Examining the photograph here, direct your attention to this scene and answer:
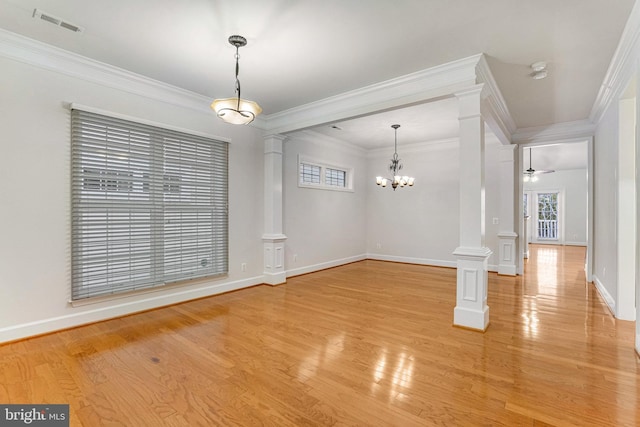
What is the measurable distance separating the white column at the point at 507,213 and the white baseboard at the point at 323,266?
320cm

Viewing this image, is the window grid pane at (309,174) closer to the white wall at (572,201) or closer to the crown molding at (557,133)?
the crown molding at (557,133)

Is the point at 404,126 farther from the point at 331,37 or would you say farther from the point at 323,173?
the point at 331,37

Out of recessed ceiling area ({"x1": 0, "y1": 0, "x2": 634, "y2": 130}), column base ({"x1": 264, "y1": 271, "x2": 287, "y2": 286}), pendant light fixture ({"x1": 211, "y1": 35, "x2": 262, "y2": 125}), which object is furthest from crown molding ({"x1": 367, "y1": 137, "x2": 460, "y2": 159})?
pendant light fixture ({"x1": 211, "y1": 35, "x2": 262, "y2": 125})

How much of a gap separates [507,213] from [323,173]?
3.89m

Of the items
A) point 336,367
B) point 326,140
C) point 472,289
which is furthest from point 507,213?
point 336,367

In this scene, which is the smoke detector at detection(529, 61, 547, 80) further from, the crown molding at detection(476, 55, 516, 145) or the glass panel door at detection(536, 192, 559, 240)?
the glass panel door at detection(536, 192, 559, 240)

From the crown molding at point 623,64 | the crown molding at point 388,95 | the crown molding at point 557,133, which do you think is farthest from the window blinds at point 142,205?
the crown molding at point 557,133

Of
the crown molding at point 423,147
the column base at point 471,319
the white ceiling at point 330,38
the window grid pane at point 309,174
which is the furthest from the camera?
the crown molding at point 423,147

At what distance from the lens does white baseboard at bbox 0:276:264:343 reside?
2.93 m

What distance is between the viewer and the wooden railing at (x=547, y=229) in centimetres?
1206

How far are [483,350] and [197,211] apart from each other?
3.89 metres

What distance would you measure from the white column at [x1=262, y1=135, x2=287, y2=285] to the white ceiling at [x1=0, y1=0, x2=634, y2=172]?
1251 millimetres

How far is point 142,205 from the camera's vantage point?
3734mm

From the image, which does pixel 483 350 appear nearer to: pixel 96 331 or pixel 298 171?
pixel 96 331
